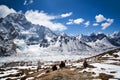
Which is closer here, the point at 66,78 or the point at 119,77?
the point at 119,77

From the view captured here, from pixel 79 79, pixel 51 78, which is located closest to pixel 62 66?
pixel 51 78

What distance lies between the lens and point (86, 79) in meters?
39.9

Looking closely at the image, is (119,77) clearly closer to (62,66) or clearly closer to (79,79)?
(79,79)

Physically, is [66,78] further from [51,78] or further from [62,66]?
[62,66]

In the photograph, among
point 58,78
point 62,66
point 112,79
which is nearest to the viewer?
point 112,79

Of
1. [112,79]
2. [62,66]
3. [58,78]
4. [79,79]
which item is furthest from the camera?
[62,66]

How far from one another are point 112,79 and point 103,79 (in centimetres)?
200

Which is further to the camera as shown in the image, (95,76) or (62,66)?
(62,66)

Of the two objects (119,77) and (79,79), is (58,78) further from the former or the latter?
(119,77)

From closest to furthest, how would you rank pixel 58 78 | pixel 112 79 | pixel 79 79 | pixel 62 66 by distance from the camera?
pixel 112 79 < pixel 79 79 < pixel 58 78 < pixel 62 66

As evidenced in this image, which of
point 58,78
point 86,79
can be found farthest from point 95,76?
point 58,78

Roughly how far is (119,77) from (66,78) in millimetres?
12985

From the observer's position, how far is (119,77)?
3881cm

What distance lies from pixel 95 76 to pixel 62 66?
2279 cm
